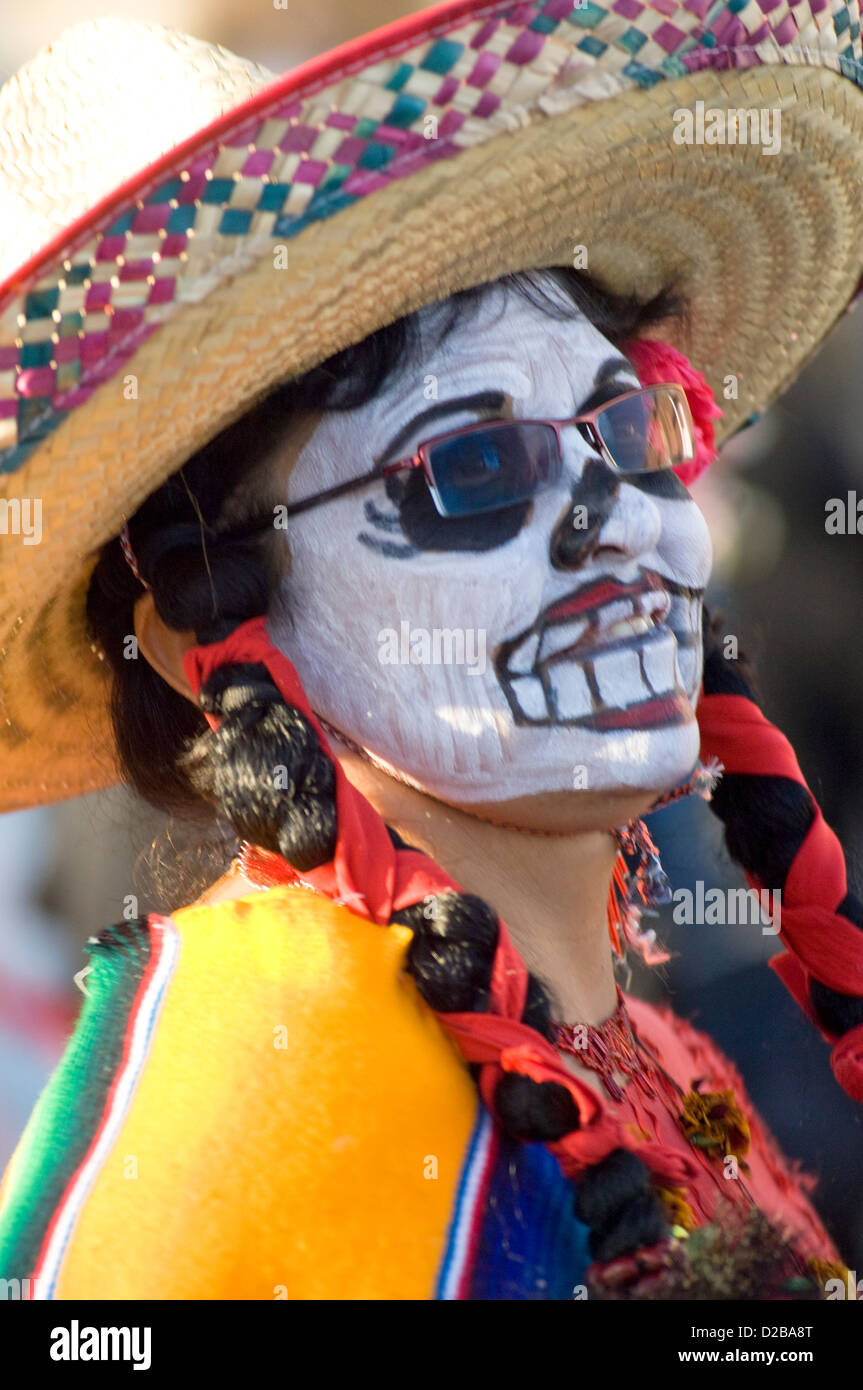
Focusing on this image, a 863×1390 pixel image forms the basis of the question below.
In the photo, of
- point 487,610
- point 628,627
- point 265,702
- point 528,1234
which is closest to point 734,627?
point 628,627

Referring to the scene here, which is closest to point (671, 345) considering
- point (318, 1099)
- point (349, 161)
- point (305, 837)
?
point (349, 161)

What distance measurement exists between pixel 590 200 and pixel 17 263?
70 centimetres

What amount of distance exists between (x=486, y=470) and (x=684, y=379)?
52cm

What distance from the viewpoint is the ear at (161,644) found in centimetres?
189

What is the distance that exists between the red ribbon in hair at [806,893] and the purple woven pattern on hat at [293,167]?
982mm

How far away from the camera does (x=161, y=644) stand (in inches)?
75.4

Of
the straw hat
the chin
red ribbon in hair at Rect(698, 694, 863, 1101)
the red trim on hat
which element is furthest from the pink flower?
the red trim on hat

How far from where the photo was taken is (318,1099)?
147 centimetres

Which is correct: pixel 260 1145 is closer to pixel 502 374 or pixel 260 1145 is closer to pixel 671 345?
pixel 502 374

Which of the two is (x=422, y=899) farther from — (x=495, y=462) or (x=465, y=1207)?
(x=495, y=462)

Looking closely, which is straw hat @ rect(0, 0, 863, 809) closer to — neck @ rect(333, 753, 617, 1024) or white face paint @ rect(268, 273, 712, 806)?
white face paint @ rect(268, 273, 712, 806)

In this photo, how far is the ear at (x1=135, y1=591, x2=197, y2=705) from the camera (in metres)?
1.89

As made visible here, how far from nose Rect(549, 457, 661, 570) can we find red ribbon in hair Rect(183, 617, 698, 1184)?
1.23 ft

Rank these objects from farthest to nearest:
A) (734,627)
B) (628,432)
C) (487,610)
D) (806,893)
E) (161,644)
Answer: (734,627)
(806,893)
(161,644)
(628,432)
(487,610)
